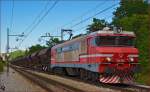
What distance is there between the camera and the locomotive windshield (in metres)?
24.6

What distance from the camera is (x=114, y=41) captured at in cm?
2477

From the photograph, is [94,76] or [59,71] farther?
[59,71]

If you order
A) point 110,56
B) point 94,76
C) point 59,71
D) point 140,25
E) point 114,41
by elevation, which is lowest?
point 94,76

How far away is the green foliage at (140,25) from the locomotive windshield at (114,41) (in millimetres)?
4157

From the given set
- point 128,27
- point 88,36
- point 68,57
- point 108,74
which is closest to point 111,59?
point 108,74

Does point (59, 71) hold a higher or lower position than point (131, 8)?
lower

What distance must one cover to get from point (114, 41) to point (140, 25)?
109 ft

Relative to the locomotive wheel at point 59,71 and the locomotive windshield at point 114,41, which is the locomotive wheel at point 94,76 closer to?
the locomotive windshield at point 114,41

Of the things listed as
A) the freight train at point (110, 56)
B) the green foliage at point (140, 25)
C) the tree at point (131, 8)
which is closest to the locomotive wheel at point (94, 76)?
the freight train at point (110, 56)

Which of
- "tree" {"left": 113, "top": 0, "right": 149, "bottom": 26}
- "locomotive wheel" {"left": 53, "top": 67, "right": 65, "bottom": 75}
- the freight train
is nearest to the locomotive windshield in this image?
the freight train

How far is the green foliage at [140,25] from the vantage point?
132ft

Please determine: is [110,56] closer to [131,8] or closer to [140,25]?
[140,25]

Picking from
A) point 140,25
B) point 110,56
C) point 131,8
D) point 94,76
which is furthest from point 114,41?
point 131,8

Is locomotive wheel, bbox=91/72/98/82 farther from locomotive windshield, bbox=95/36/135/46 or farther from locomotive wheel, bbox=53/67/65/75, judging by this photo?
locomotive wheel, bbox=53/67/65/75
